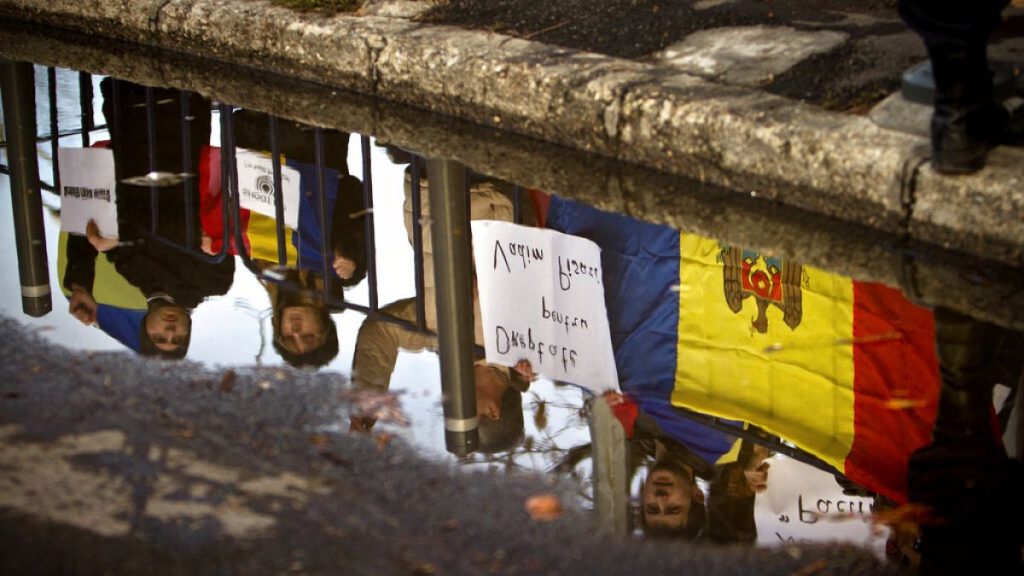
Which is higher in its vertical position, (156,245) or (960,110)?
(960,110)

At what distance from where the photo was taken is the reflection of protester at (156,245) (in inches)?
128

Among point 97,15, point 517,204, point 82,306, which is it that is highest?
point 97,15

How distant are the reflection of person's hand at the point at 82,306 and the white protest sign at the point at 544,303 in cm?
89

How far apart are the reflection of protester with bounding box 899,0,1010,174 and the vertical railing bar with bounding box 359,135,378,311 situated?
4.44 feet

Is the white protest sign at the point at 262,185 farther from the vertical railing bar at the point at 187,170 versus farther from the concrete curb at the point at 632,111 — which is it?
the concrete curb at the point at 632,111

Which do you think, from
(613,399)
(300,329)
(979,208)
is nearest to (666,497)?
(613,399)

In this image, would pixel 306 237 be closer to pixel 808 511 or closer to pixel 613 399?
pixel 613 399

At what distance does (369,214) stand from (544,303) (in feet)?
2.52

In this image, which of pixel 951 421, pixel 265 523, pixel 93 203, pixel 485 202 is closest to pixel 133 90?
pixel 93 203

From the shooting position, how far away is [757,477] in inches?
101

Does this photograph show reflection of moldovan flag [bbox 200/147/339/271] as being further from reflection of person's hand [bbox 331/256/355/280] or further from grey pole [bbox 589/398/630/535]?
grey pole [bbox 589/398/630/535]

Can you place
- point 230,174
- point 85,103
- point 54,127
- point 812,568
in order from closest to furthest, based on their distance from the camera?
point 812,568 → point 230,174 → point 54,127 → point 85,103

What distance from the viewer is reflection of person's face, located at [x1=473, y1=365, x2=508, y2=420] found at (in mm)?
2803


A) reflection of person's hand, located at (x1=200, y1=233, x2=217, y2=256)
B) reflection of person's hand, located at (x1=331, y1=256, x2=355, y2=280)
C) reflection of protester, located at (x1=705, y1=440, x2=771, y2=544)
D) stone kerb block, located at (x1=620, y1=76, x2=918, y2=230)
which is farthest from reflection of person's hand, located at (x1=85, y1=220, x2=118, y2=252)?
reflection of protester, located at (x1=705, y1=440, x2=771, y2=544)
